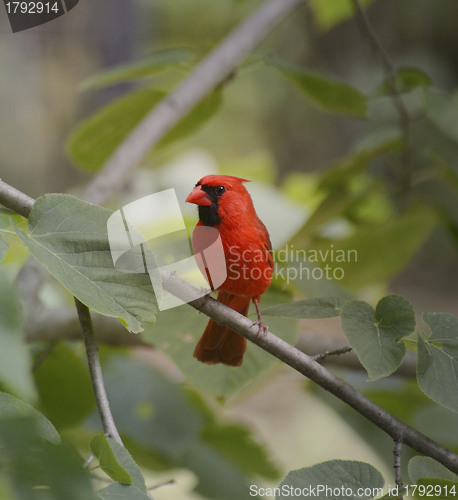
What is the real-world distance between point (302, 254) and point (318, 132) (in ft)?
6.96

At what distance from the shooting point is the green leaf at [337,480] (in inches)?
19.9

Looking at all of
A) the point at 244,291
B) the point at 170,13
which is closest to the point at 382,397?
the point at 244,291

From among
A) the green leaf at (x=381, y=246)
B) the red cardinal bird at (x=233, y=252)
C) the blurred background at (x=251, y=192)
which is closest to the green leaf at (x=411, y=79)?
the blurred background at (x=251, y=192)

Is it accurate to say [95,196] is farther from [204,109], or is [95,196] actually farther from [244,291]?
[244,291]

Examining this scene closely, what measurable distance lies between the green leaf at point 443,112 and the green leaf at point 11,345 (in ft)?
3.26

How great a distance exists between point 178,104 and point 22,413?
97 cm

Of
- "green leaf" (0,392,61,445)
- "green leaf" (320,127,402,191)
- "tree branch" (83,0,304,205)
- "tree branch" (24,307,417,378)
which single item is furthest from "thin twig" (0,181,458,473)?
"green leaf" (320,127,402,191)

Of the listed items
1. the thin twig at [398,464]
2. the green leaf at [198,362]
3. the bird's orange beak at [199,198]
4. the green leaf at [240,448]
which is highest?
the bird's orange beak at [199,198]

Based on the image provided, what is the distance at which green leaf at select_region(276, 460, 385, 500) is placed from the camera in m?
0.51

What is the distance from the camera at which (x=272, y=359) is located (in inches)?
→ 30.1

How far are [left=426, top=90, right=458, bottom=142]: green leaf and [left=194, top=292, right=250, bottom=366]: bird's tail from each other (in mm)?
677

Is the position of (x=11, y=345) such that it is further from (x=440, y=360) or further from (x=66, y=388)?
(x=66, y=388)

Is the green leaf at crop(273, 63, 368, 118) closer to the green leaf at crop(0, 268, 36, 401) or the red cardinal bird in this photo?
the red cardinal bird

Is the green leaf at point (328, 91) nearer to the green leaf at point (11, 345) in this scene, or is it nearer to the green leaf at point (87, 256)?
the green leaf at point (87, 256)
